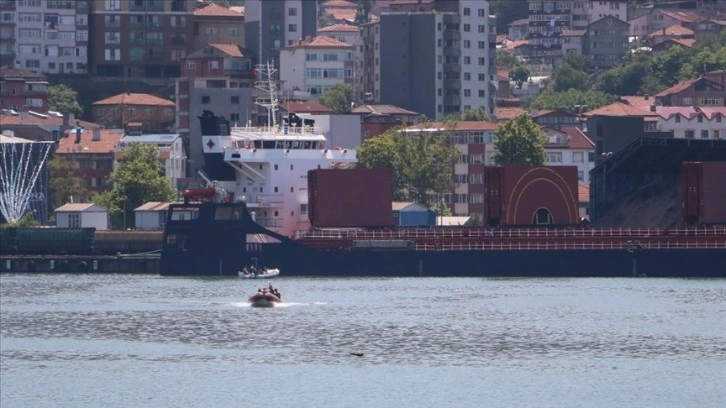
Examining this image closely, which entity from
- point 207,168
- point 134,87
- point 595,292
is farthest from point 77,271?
point 134,87

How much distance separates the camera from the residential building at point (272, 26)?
145 metres

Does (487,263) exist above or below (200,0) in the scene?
below

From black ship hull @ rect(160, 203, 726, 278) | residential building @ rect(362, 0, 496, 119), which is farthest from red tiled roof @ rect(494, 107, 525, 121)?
black ship hull @ rect(160, 203, 726, 278)

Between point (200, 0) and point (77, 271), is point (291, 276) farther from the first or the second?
point (200, 0)

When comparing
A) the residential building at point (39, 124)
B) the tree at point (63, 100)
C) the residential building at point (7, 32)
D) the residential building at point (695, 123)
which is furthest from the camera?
the residential building at point (7, 32)

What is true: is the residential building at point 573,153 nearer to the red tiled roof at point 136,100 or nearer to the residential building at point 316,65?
the residential building at point 316,65

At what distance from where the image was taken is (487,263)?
271 ft

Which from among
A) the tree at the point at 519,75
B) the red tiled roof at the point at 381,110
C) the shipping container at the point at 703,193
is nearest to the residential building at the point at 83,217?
the red tiled roof at the point at 381,110

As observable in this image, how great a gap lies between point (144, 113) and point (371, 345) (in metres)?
76.7

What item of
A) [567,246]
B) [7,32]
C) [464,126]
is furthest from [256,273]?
[7,32]

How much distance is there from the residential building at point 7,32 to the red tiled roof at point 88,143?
23849 mm

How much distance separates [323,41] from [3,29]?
2193cm

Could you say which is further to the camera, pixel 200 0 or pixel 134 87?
pixel 200 0

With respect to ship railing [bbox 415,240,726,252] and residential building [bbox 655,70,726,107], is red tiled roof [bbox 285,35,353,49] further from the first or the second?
ship railing [bbox 415,240,726,252]
